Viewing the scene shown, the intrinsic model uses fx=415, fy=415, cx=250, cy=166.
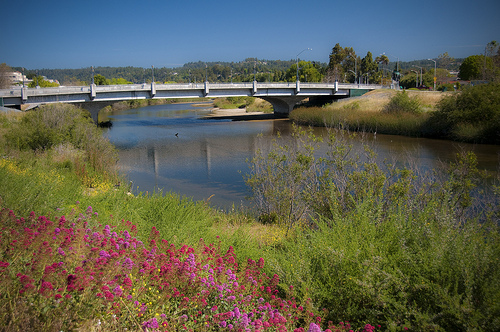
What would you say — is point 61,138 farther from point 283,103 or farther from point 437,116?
point 283,103

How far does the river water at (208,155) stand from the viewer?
820 inches

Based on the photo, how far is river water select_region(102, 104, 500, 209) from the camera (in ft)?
68.3

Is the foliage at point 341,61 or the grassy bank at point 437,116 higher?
the foliage at point 341,61

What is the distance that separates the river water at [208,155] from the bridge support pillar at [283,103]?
16.3 metres

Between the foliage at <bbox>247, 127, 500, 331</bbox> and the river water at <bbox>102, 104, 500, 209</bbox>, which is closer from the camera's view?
the foliage at <bbox>247, 127, 500, 331</bbox>

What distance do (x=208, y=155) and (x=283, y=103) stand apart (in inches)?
1424

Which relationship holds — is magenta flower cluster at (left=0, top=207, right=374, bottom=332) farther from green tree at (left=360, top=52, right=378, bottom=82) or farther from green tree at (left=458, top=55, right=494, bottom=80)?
green tree at (left=360, top=52, right=378, bottom=82)

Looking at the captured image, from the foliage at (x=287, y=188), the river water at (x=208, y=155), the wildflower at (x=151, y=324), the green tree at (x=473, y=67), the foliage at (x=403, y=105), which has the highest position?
the green tree at (x=473, y=67)

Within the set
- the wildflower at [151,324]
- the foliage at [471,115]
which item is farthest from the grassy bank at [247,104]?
the wildflower at [151,324]

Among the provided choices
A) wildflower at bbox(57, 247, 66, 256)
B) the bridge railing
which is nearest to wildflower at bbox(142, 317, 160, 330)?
wildflower at bbox(57, 247, 66, 256)

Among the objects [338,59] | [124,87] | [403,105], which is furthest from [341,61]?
[124,87]

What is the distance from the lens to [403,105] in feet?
146

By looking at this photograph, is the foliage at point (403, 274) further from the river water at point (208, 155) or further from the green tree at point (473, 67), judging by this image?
the green tree at point (473, 67)

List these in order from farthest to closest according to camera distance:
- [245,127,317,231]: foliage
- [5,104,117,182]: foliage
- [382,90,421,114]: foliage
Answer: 1. [382,90,421,114]: foliage
2. [5,104,117,182]: foliage
3. [245,127,317,231]: foliage
